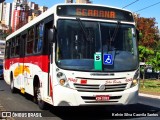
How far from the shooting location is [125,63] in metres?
10.6

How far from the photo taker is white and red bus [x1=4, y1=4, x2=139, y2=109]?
10.0 meters

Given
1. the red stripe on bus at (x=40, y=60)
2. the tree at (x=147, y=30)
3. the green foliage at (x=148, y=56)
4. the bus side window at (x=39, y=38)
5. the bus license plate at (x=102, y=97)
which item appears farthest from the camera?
the tree at (x=147, y=30)

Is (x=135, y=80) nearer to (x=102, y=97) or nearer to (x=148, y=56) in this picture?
(x=102, y=97)

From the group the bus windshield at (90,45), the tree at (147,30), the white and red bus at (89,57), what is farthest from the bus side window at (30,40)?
the tree at (147,30)

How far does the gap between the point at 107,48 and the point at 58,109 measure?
11.9ft

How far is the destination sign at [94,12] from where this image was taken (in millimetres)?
10609

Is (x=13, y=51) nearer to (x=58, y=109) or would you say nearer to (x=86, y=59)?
(x=58, y=109)

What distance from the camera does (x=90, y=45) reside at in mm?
10336

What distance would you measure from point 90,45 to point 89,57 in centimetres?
36

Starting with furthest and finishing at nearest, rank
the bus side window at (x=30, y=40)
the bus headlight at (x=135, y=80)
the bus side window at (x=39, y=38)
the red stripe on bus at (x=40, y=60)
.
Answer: the bus side window at (x=30, y=40)
the bus side window at (x=39, y=38)
the red stripe on bus at (x=40, y=60)
the bus headlight at (x=135, y=80)

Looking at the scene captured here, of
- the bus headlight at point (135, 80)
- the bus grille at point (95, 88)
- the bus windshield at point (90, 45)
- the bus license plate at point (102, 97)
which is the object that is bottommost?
the bus license plate at point (102, 97)

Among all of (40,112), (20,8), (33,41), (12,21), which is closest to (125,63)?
(40,112)

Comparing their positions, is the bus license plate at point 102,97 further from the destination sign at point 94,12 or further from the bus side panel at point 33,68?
the destination sign at point 94,12

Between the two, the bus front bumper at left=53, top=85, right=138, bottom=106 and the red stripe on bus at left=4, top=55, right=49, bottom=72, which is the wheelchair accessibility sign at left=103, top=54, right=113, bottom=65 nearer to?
the bus front bumper at left=53, top=85, right=138, bottom=106
